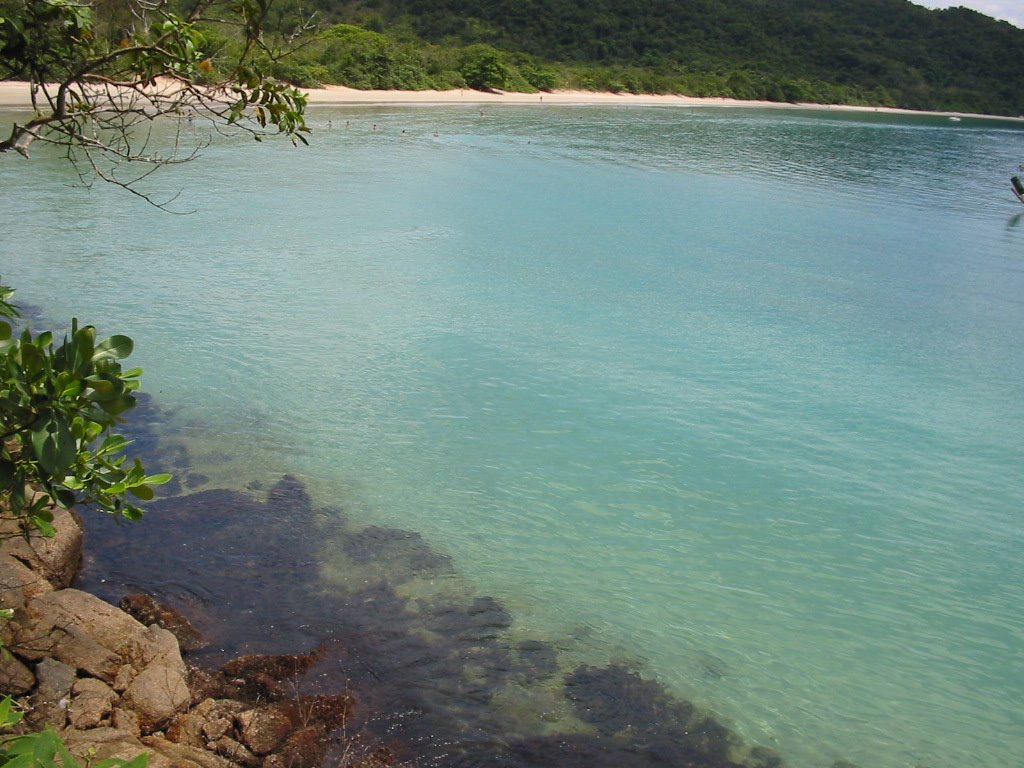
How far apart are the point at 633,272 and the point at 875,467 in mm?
6652

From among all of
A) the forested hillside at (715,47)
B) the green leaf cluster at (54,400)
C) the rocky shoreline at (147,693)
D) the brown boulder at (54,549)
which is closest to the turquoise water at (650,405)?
the rocky shoreline at (147,693)

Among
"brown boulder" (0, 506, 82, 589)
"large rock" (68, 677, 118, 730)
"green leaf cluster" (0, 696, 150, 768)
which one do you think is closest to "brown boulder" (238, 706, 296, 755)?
"large rock" (68, 677, 118, 730)

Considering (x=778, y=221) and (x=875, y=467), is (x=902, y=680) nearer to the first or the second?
(x=875, y=467)

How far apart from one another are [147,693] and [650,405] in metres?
5.68

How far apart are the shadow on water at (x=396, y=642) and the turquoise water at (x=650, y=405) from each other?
0.26 metres

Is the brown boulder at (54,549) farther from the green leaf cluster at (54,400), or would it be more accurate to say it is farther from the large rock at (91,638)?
the green leaf cluster at (54,400)

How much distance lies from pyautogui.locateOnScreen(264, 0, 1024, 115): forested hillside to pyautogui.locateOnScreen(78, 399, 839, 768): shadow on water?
43.5 metres

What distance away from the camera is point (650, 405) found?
8.57 meters

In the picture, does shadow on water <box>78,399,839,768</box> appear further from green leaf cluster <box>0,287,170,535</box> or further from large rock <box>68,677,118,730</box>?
green leaf cluster <box>0,287,170,535</box>

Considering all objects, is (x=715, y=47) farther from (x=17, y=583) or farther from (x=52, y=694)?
(x=52, y=694)

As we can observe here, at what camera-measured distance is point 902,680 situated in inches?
200

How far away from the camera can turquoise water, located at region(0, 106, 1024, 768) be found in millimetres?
5293

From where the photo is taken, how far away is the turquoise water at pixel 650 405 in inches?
208

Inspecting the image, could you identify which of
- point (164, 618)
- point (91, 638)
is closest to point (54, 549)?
point (164, 618)
